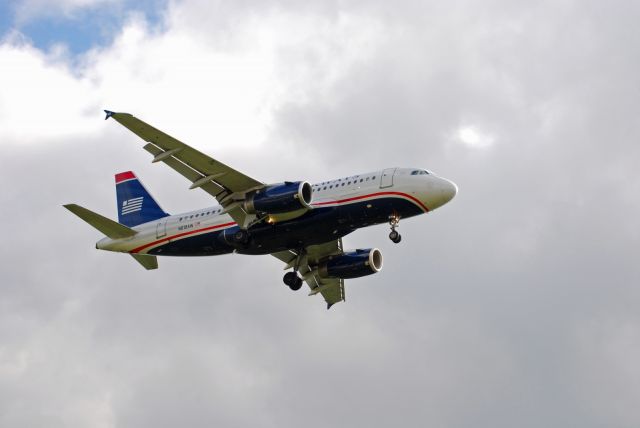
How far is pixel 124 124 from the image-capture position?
53.3 metres

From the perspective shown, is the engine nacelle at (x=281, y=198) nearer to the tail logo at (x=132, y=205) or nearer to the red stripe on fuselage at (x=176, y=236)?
the red stripe on fuselage at (x=176, y=236)

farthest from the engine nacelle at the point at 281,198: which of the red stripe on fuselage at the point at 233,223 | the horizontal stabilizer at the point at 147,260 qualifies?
the horizontal stabilizer at the point at 147,260

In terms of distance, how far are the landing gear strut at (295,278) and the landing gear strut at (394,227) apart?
9.79m

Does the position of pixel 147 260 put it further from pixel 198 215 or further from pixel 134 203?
pixel 134 203

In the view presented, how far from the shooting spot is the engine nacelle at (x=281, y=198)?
5597cm

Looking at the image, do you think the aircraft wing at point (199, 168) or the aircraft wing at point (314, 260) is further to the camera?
the aircraft wing at point (314, 260)

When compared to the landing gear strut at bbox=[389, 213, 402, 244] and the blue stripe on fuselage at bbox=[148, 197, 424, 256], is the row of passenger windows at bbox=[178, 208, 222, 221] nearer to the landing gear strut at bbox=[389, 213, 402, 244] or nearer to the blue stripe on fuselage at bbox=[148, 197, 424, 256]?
the blue stripe on fuselage at bbox=[148, 197, 424, 256]

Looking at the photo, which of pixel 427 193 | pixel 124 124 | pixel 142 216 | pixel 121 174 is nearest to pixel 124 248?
pixel 142 216

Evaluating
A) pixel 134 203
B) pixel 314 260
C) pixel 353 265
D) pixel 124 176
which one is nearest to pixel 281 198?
pixel 353 265

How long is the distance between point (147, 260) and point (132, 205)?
5.01 metres

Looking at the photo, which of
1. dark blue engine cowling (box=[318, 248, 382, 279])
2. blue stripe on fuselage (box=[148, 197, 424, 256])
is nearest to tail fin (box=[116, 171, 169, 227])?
blue stripe on fuselage (box=[148, 197, 424, 256])

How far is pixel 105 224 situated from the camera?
63.2 meters

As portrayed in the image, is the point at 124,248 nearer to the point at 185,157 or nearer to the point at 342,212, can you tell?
the point at 185,157

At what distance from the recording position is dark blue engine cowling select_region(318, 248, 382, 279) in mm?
65812
